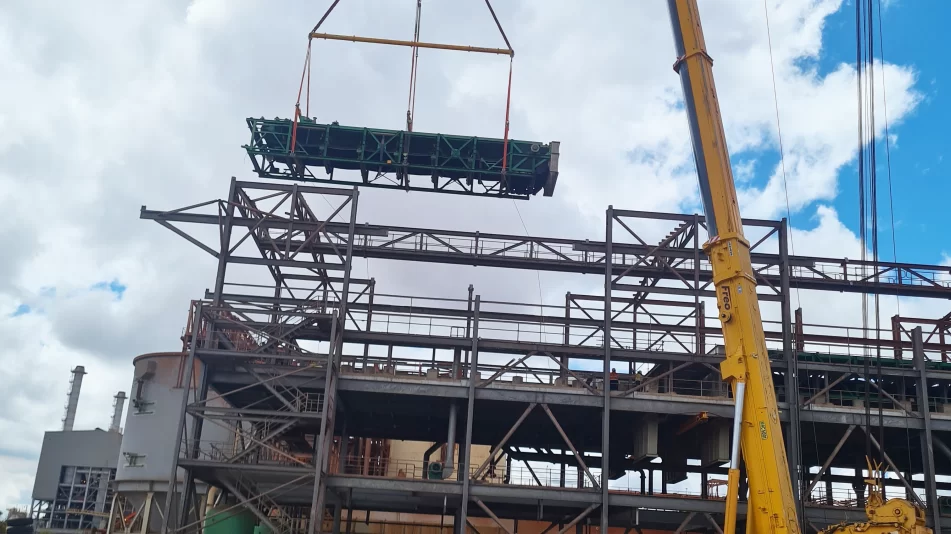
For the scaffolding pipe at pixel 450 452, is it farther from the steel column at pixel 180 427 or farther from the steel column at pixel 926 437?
the steel column at pixel 926 437

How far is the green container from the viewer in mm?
35744

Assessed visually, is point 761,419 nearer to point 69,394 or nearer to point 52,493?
point 52,493

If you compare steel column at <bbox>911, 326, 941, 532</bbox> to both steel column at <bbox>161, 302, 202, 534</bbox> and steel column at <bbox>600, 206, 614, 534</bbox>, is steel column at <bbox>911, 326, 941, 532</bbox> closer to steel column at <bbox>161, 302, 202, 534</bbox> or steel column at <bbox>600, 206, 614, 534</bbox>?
steel column at <bbox>600, 206, 614, 534</bbox>

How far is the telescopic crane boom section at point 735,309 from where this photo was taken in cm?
2283

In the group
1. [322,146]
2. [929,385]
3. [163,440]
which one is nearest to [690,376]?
[929,385]

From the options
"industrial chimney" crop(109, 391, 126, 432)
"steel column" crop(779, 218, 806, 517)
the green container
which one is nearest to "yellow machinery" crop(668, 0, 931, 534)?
"steel column" crop(779, 218, 806, 517)

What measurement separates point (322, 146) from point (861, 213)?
931 inches

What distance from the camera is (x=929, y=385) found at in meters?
42.2

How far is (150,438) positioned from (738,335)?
119ft

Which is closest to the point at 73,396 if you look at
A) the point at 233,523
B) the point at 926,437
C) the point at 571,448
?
the point at 233,523

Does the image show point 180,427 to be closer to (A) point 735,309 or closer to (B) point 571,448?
(B) point 571,448

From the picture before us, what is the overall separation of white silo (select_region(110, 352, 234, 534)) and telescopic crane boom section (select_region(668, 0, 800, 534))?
3119cm

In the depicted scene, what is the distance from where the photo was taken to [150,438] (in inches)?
1898

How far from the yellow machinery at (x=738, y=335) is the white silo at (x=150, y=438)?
1228 inches
